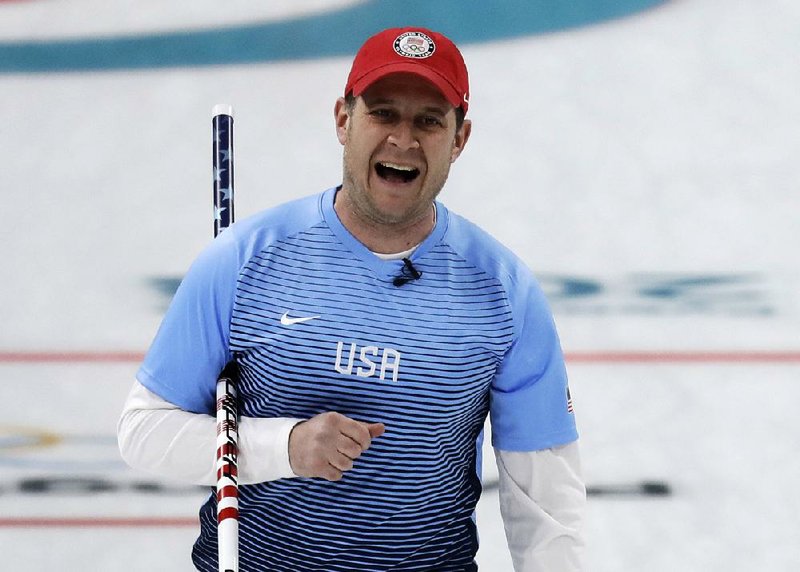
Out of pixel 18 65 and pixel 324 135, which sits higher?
pixel 18 65

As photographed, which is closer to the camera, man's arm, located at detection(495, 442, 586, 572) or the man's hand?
the man's hand

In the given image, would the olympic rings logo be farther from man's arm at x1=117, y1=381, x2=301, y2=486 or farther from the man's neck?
man's arm at x1=117, y1=381, x2=301, y2=486

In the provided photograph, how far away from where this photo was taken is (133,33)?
2361mm

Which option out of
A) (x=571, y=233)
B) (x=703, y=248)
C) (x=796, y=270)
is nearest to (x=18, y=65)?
(x=571, y=233)

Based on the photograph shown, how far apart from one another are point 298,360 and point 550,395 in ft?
0.93

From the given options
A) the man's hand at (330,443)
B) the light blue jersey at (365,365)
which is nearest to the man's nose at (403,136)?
the light blue jersey at (365,365)

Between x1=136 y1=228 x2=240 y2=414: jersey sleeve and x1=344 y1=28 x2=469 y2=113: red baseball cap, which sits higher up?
x1=344 y1=28 x2=469 y2=113: red baseball cap

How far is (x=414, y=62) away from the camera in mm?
1104

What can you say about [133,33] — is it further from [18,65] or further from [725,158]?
[725,158]

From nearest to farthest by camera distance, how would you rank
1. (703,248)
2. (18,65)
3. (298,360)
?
(298,360) → (703,248) → (18,65)

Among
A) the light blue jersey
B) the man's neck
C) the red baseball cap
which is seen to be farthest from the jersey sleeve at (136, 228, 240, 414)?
the red baseball cap

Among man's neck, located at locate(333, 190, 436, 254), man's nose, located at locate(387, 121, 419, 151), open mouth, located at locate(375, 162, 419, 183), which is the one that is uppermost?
man's nose, located at locate(387, 121, 419, 151)

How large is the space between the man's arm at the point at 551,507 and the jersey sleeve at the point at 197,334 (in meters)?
0.35

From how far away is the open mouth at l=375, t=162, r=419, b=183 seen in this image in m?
1.10
